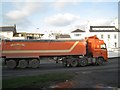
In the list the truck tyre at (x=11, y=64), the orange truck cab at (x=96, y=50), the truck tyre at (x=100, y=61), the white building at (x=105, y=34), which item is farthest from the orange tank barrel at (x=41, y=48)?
the white building at (x=105, y=34)

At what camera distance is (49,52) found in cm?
2870

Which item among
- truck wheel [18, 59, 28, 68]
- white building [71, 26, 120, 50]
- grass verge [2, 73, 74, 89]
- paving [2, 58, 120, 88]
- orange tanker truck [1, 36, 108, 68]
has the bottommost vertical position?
paving [2, 58, 120, 88]

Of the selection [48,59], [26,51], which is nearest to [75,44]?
[48,59]

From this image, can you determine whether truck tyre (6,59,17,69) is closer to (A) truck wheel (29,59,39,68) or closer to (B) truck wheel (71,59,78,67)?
(A) truck wheel (29,59,39,68)

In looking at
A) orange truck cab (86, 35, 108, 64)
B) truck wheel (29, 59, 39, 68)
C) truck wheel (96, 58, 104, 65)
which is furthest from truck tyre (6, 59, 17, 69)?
truck wheel (96, 58, 104, 65)

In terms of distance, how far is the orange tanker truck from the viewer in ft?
92.5

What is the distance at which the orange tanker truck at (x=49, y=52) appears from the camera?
92.5 ft

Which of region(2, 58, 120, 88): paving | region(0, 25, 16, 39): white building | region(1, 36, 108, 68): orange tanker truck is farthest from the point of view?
region(0, 25, 16, 39): white building

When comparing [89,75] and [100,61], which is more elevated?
[100,61]

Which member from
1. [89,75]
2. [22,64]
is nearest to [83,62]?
[22,64]

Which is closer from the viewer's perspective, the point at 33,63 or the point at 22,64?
the point at 22,64

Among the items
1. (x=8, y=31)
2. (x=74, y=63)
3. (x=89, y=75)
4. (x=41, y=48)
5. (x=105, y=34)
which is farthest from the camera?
(x=105, y=34)

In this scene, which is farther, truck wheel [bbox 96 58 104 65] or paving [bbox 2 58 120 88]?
truck wheel [bbox 96 58 104 65]

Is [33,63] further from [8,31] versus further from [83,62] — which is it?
[8,31]
